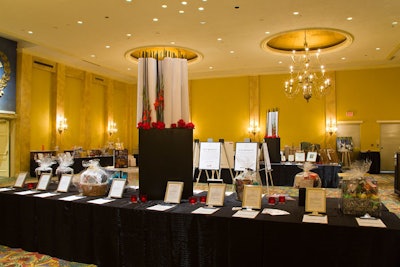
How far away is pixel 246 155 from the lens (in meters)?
7.06

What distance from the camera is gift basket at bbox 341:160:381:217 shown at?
A: 113 inches

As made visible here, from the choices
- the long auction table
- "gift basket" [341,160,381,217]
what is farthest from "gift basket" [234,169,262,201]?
"gift basket" [341,160,381,217]

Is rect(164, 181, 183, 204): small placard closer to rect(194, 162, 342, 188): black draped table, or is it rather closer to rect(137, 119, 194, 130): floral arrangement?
rect(137, 119, 194, 130): floral arrangement

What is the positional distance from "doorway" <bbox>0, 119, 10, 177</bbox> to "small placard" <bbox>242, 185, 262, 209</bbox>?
11.4 meters

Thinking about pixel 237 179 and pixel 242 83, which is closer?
pixel 237 179

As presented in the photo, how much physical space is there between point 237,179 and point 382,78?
1333cm

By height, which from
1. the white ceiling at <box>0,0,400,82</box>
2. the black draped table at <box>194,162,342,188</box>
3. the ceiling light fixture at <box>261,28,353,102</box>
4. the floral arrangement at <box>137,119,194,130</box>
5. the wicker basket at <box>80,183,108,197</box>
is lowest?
the black draped table at <box>194,162,342,188</box>

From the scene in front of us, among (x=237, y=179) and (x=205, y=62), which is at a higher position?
(x=205, y=62)

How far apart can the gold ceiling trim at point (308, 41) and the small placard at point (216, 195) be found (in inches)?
316

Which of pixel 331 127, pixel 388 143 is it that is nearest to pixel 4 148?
pixel 331 127

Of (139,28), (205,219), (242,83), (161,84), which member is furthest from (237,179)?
(242,83)

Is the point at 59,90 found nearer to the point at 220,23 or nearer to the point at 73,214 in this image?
the point at 220,23

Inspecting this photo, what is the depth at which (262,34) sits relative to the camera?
9.88 meters

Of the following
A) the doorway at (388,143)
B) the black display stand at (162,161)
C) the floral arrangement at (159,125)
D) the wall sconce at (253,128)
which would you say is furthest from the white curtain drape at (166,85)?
the doorway at (388,143)
